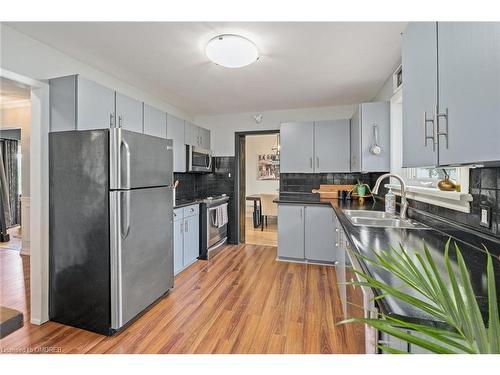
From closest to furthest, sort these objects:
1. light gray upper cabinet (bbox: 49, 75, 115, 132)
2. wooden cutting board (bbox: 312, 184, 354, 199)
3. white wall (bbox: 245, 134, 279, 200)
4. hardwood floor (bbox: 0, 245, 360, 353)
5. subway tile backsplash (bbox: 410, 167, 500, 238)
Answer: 1. subway tile backsplash (bbox: 410, 167, 500, 238)
2. hardwood floor (bbox: 0, 245, 360, 353)
3. light gray upper cabinet (bbox: 49, 75, 115, 132)
4. wooden cutting board (bbox: 312, 184, 354, 199)
5. white wall (bbox: 245, 134, 279, 200)

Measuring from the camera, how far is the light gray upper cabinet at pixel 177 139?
3.34m

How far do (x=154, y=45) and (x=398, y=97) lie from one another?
241 centimetres

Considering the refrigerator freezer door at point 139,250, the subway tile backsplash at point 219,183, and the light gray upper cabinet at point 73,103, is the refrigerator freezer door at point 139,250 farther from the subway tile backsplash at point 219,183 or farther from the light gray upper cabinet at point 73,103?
the subway tile backsplash at point 219,183

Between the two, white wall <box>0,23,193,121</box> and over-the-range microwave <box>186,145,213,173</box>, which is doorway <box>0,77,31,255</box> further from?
over-the-range microwave <box>186,145,213,173</box>

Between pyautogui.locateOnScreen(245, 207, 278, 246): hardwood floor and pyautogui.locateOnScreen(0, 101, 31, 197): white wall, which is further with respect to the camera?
pyautogui.locateOnScreen(245, 207, 278, 246): hardwood floor

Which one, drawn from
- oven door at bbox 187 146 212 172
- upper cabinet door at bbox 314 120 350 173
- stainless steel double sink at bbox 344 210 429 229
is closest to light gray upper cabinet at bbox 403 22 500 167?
stainless steel double sink at bbox 344 210 429 229

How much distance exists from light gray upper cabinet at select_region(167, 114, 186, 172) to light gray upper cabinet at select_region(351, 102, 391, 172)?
2.40 metres

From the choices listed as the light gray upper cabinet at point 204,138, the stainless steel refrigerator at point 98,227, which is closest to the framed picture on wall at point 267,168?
the light gray upper cabinet at point 204,138

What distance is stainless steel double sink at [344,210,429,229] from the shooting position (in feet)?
5.91

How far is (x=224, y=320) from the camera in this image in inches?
81.0

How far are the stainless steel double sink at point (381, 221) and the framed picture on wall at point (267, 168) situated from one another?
188 inches

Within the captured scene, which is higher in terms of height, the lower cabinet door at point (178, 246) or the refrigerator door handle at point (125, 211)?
the refrigerator door handle at point (125, 211)
